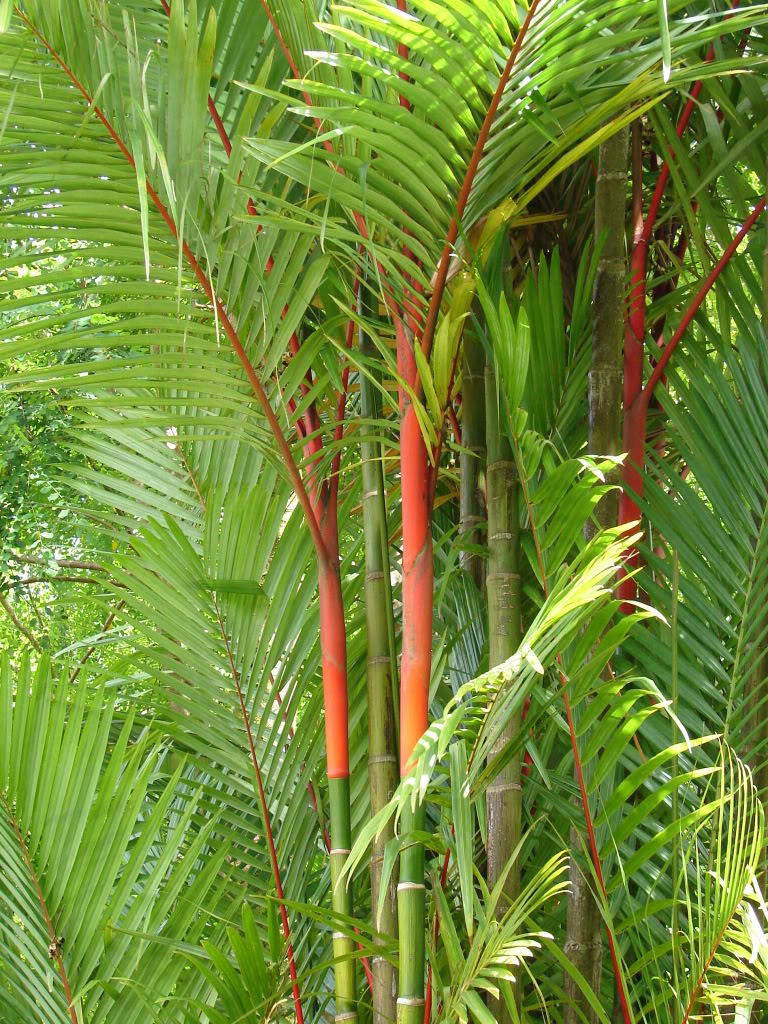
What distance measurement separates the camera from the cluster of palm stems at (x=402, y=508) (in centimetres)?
60

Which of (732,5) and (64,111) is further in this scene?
(732,5)

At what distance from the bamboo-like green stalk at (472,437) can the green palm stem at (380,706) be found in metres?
0.12

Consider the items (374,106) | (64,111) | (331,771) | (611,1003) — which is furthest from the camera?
(611,1003)

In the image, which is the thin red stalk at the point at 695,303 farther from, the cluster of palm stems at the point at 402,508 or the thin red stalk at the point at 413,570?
the thin red stalk at the point at 413,570

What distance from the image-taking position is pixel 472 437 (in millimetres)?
958

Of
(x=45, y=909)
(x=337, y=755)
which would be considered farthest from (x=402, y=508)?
(x=45, y=909)

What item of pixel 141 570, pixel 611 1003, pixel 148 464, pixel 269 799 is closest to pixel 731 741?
pixel 611 1003

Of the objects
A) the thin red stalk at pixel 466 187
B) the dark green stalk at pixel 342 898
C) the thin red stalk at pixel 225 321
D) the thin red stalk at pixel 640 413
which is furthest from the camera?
the thin red stalk at pixel 640 413

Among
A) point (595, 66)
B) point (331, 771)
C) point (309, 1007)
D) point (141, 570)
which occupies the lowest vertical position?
point (309, 1007)

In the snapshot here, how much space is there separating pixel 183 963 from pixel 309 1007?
0.59ft

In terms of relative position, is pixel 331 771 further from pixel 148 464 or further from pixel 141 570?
pixel 148 464

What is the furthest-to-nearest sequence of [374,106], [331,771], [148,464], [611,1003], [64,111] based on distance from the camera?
[148,464] → [611,1003] → [331,771] → [64,111] → [374,106]

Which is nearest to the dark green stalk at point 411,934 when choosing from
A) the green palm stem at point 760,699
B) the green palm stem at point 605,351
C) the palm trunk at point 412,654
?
the palm trunk at point 412,654

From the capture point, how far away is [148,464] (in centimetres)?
118
